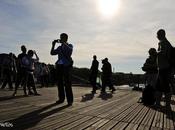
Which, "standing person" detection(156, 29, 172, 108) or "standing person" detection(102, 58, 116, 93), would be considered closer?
"standing person" detection(156, 29, 172, 108)

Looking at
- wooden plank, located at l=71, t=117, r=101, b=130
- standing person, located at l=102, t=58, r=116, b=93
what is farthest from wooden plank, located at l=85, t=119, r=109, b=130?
standing person, located at l=102, t=58, r=116, b=93

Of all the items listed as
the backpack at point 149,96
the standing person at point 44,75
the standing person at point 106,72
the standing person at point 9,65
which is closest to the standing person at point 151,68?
the backpack at point 149,96

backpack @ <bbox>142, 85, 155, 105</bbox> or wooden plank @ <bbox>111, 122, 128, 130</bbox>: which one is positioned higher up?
backpack @ <bbox>142, 85, 155, 105</bbox>

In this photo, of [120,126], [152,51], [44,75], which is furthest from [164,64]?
[44,75]

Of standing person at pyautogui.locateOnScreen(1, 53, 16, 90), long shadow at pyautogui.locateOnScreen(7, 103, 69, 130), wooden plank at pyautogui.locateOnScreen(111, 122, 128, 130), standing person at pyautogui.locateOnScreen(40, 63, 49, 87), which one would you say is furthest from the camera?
standing person at pyautogui.locateOnScreen(40, 63, 49, 87)

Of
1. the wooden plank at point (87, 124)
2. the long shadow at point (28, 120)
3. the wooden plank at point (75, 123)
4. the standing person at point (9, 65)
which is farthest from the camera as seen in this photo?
the standing person at point (9, 65)

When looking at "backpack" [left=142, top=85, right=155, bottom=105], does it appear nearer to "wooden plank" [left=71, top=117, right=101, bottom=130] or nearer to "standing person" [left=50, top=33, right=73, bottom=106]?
"standing person" [left=50, top=33, right=73, bottom=106]

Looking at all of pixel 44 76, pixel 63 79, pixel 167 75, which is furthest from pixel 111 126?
pixel 44 76

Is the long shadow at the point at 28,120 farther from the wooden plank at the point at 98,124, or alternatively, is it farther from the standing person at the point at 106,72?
the standing person at the point at 106,72

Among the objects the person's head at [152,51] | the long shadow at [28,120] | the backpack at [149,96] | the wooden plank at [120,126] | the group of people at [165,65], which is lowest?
the wooden plank at [120,126]

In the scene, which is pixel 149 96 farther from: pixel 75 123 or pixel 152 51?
pixel 75 123

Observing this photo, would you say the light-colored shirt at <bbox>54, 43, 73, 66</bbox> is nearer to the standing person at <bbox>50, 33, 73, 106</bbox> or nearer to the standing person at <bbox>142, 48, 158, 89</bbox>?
the standing person at <bbox>50, 33, 73, 106</bbox>

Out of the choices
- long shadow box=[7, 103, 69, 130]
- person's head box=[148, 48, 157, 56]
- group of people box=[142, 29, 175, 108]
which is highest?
person's head box=[148, 48, 157, 56]

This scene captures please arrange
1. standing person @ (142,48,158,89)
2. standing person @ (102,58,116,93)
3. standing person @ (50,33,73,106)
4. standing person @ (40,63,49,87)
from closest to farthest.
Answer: standing person @ (50,33,73,106) < standing person @ (142,48,158,89) < standing person @ (102,58,116,93) < standing person @ (40,63,49,87)
